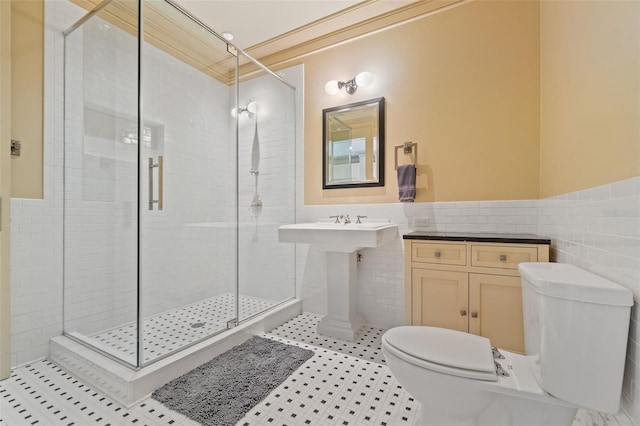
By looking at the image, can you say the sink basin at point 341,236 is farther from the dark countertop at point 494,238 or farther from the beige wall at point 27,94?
the beige wall at point 27,94

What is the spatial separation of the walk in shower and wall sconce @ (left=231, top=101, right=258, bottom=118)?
12 millimetres

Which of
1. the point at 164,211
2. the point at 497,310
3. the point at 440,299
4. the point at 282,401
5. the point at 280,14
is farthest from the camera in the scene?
the point at 280,14

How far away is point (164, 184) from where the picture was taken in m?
2.25

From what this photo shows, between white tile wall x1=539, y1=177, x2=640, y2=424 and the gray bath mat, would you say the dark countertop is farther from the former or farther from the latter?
the gray bath mat

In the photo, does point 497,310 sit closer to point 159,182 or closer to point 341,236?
point 341,236

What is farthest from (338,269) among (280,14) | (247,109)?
(280,14)

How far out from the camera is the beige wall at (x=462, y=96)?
2.00m

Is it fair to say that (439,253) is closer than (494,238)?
No

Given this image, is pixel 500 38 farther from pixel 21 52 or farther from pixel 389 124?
pixel 21 52

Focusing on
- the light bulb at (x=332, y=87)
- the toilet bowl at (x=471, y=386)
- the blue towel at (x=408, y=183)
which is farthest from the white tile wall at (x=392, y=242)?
the toilet bowl at (x=471, y=386)

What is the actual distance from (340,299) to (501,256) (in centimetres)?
122

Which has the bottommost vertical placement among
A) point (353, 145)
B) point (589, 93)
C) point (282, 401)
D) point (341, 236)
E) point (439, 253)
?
point (282, 401)

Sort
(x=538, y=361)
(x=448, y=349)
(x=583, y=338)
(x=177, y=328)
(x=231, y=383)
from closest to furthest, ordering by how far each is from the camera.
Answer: (x=583, y=338) → (x=538, y=361) → (x=448, y=349) → (x=231, y=383) → (x=177, y=328)

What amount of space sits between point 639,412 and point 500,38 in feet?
7.54
